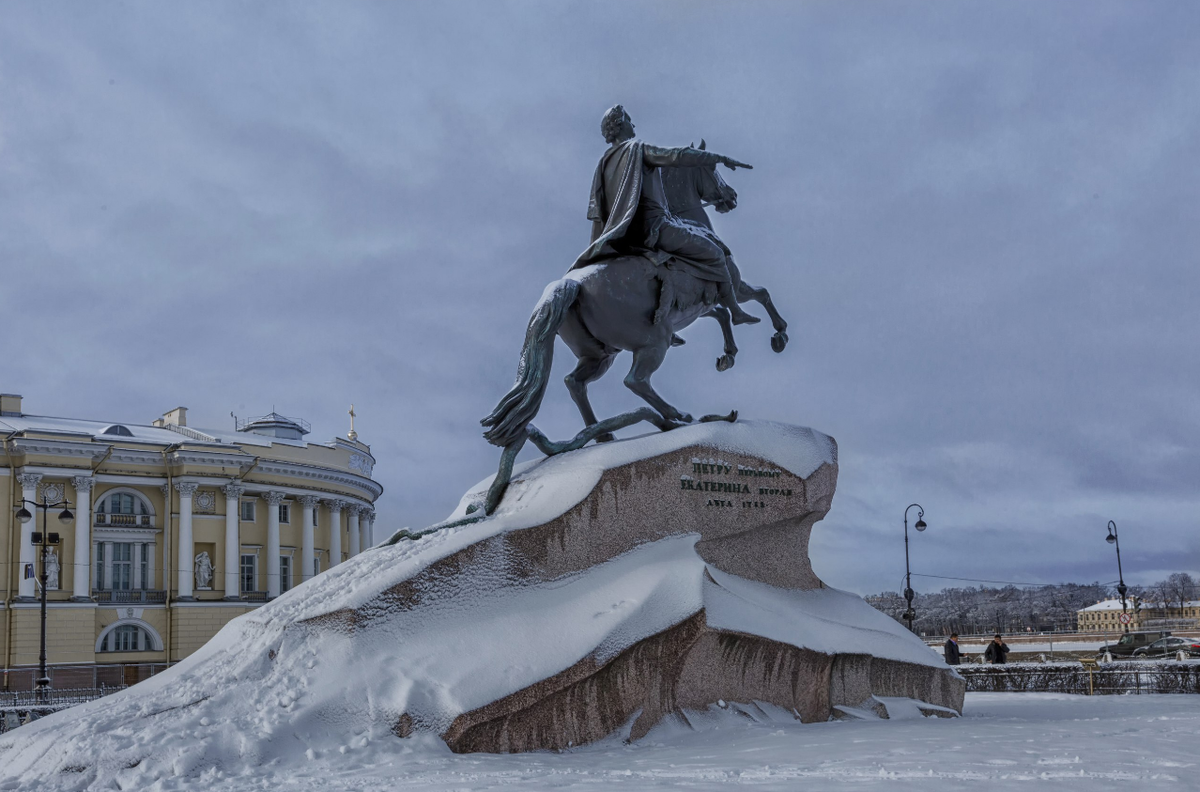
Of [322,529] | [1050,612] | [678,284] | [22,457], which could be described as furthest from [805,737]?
[1050,612]

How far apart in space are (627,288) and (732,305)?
54.4 inches

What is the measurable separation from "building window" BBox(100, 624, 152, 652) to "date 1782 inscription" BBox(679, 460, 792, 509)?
1628 inches

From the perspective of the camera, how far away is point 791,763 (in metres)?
5.59

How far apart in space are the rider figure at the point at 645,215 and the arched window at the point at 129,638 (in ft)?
133

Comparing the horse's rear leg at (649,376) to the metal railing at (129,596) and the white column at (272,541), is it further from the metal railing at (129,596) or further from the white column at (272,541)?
the white column at (272,541)

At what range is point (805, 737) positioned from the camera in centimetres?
665

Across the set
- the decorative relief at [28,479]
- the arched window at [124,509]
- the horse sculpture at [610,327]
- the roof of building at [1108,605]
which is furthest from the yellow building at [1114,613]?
the horse sculpture at [610,327]

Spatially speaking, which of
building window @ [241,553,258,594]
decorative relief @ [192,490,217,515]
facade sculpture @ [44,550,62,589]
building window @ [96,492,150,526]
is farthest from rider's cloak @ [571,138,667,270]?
building window @ [241,553,258,594]

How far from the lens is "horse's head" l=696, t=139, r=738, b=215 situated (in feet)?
33.2

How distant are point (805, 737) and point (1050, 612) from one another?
10574 cm

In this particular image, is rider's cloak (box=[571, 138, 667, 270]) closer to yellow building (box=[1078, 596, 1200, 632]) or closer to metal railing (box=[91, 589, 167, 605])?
metal railing (box=[91, 589, 167, 605])

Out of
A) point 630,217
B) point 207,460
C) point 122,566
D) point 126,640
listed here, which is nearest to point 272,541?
point 207,460

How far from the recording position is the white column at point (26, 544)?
40250 mm

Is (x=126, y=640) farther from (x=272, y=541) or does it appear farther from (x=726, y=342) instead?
(x=726, y=342)
